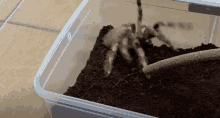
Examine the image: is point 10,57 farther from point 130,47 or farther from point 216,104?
point 216,104

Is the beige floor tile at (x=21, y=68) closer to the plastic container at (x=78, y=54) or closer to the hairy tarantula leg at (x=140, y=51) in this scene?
the plastic container at (x=78, y=54)

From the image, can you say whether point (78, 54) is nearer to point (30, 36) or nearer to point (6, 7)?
point (30, 36)

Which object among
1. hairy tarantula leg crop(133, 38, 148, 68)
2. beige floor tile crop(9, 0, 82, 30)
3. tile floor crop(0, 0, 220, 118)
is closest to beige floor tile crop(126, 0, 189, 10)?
tile floor crop(0, 0, 220, 118)

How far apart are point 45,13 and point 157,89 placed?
590 mm

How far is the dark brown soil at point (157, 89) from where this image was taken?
0.48 meters

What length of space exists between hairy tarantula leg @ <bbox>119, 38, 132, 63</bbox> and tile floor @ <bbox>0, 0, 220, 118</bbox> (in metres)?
0.12

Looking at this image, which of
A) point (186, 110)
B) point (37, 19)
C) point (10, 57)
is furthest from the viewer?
point (37, 19)

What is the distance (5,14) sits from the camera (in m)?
0.84

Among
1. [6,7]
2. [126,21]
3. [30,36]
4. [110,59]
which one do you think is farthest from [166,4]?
[6,7]

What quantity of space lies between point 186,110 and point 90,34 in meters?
0.37

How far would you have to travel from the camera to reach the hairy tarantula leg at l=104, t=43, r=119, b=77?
58cm

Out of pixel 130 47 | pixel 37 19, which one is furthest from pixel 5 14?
pixel 130 47

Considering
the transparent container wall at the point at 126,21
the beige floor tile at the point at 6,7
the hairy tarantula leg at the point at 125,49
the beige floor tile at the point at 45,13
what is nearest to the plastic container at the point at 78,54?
the transparent container wall at the point at 126,21

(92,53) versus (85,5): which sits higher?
(85,5)
